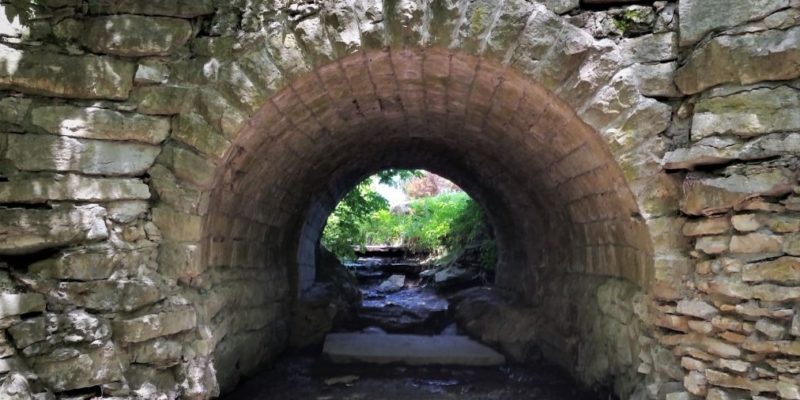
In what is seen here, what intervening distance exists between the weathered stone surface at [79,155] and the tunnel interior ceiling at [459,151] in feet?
1.89

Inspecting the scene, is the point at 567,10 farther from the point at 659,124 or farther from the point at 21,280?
the point at 21,280

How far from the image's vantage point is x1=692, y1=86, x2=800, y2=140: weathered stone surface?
9.07ft

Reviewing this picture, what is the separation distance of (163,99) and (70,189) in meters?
0.71

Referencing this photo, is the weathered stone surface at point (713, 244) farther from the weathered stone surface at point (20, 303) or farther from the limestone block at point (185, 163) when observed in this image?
the weathered stone surface at point (20, 303)

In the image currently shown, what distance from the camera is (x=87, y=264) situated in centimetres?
299

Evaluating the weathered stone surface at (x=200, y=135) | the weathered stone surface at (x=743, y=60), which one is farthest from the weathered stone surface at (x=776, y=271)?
the weathered stone surface at (x=200, y=135)

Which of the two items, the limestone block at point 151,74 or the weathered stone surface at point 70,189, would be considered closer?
the weathered stone surface at point 70,189

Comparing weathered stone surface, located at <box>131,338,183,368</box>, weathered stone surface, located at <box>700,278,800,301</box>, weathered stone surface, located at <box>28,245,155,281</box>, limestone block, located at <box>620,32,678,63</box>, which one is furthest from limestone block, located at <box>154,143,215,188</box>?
weathered stone surface, located at <box>700,278,800,301</box>

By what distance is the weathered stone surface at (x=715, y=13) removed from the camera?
283 centimetres

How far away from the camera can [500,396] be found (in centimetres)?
471

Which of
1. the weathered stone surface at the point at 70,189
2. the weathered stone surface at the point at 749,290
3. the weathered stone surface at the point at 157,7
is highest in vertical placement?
the weathered stone surface at the point at 157,7

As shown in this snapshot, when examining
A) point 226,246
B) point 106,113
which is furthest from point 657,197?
point 106,113

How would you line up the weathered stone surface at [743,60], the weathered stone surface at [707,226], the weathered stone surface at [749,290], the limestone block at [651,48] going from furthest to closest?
the limestone block at [651,48], the weathered stone surface at [707,226], the weathered stone surface at [743,60], the weathered stone surface at [749,290]

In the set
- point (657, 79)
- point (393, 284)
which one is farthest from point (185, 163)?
point (393, 284)
